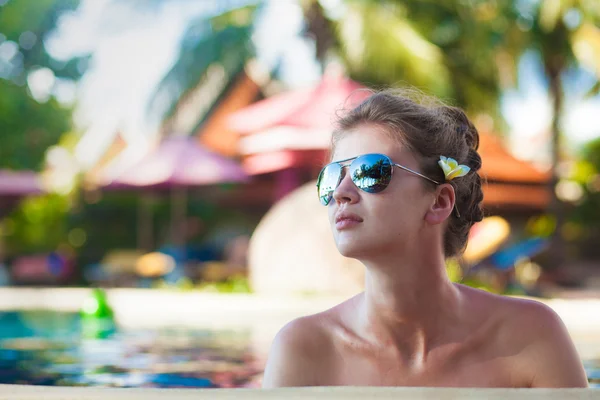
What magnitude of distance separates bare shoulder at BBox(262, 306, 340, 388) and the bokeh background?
524 cm

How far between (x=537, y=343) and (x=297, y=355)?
2.18 feet

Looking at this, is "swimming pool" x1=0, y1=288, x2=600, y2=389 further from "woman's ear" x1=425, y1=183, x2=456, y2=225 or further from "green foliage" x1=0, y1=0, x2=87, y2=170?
"green foliage" x1=0, y1=0, x2=87, y2=170

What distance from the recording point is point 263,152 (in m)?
14.0

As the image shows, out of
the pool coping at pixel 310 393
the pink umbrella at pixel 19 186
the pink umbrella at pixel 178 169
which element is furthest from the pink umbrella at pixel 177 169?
the pool coping at pixel 310 393

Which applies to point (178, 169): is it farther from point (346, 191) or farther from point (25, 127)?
point (25, 127)

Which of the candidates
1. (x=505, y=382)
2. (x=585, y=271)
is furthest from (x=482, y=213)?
(x=585, y=271)

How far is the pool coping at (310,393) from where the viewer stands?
152 cm

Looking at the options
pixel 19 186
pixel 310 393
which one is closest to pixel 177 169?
pixel 19 186

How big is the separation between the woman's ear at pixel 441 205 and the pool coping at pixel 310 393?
24.4 inches

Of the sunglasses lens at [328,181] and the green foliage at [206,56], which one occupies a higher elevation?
the green foliage at [206,56]

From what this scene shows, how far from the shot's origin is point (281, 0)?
1684cm

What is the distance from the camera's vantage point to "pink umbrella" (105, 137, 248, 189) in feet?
47.8

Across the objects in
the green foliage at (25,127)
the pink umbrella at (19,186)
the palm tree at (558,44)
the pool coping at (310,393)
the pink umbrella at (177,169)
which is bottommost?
the pool coping at (310,393)

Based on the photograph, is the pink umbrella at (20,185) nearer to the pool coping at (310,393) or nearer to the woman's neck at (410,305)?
the woman's neck at (410,305)
